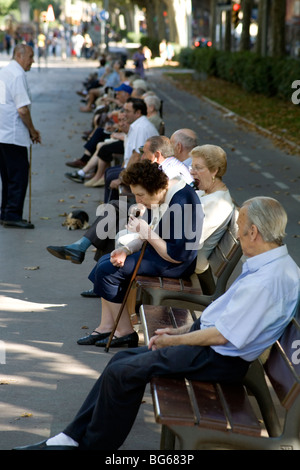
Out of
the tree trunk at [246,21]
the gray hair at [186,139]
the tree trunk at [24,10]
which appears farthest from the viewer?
the tree trunk at [24,10]

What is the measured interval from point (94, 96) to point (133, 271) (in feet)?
75.7

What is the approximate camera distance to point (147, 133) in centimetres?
1114

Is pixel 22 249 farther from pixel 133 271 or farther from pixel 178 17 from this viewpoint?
pixel 178 17

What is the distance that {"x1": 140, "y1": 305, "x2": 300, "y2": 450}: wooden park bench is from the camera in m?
3.94

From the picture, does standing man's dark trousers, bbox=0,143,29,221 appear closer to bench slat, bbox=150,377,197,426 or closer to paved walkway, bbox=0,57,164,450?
paved walkway, bbox=0,57,164,450

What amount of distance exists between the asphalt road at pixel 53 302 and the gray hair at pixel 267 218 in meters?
1.43

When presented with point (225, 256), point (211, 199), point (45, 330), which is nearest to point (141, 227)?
point (225, 256)

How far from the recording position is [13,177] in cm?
1132

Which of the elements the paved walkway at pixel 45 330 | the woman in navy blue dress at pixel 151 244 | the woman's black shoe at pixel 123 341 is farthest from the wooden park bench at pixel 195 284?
the paved walkway at pixel 45 330

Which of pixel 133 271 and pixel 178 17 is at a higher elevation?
pixel 133 271

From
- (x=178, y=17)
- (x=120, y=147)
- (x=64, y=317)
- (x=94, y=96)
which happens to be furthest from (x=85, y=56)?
(x=64, y=317)

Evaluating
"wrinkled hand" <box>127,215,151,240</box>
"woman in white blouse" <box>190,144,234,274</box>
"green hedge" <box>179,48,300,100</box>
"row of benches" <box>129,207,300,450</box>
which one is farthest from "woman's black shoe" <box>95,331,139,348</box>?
"green hedge" <box>179,48,300,100</box>

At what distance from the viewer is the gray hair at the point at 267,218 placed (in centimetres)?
428

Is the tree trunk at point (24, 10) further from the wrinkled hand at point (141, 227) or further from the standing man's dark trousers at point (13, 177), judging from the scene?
the wrinkled hand at point (141, 227)
